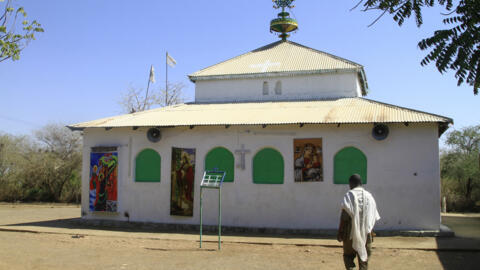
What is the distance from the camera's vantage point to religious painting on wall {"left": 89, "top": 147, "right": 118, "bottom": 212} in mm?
17453

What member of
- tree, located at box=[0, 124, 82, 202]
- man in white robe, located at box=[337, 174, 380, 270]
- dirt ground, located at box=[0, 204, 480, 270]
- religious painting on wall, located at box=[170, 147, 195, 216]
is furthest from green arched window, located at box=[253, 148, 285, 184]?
tree, located at box=[0, 124, 82, 202]

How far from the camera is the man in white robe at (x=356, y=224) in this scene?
7246 mm

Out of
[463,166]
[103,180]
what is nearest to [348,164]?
[103,180]

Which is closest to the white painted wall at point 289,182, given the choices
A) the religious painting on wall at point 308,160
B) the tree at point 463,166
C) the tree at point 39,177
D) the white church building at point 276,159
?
the white church building at point 276,159

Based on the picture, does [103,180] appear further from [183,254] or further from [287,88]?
[287,88]

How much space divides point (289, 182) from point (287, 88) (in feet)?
17.3

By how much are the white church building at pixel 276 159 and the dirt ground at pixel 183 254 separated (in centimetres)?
188

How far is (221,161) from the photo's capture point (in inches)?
658

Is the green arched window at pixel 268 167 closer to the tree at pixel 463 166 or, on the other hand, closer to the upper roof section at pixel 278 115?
the upper roof section at pixel 278 115

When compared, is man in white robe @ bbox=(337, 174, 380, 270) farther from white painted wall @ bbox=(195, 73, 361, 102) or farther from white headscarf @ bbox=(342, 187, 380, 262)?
white painted wall @ bbox=(195, 73, 361, 102)

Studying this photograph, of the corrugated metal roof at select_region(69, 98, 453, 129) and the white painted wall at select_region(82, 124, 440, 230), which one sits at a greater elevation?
the corrugated metal roof at select_region(69, 98, 453, 129)

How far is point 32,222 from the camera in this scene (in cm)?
1848

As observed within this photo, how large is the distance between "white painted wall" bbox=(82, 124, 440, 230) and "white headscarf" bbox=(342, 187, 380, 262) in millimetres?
8212

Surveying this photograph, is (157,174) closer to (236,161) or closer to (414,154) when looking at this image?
(236,161)
